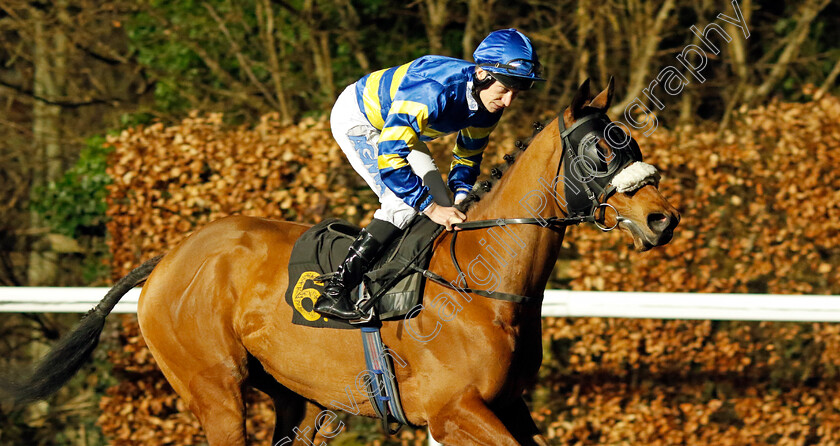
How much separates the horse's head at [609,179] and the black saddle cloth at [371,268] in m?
0.67

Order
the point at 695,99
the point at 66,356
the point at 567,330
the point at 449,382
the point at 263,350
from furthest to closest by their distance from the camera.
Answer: the point at 695,99, the point at 567,330, the point at 66,356, the point at 263,350, the point at 449,382

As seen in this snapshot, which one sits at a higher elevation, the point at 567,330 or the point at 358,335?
the point at 358,335

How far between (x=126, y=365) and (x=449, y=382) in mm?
2801

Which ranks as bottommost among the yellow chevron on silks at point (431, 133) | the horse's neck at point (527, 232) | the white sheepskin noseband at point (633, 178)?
the horse's neck at point (527, 232)

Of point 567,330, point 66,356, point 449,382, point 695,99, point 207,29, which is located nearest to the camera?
point 449,382

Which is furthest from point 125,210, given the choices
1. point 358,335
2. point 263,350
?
point 358,335

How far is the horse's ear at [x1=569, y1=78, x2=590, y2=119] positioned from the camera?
9.37ft

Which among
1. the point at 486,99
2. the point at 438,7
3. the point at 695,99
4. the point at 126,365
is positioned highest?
the point at 486,99

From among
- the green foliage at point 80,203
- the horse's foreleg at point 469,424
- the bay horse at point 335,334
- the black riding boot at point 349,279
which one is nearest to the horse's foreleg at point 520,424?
the bay horse at point 335,334

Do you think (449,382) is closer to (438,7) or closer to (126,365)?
(126,365)

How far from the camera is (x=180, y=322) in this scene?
372cm

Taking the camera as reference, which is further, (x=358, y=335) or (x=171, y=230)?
(x=171, y=230)

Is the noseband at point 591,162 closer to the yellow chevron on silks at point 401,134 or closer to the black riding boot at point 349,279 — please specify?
the yellow chevron on silks at point 401,134

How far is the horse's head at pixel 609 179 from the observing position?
271 centimetres
